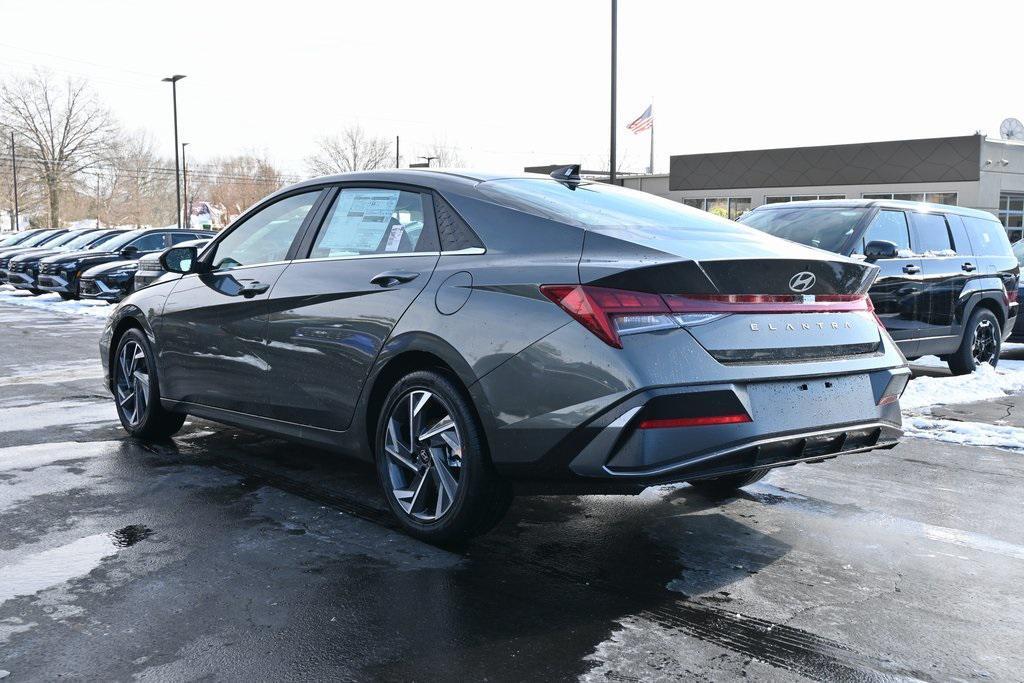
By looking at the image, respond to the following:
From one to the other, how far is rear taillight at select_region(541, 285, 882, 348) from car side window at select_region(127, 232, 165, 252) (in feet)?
66.6

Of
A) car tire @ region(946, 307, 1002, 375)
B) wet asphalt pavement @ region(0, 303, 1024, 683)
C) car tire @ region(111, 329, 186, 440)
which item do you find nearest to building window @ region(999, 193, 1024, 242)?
car tire @ region(946, 307, 1002, 375)

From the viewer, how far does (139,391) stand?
6352 millimetres

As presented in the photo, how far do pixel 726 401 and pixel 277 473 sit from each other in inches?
115

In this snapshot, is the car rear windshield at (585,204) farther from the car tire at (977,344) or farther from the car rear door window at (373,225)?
the car tire at (977,344)

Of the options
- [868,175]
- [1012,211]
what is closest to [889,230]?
[1012,211]

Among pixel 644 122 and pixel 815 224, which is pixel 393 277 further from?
pixel 644 122

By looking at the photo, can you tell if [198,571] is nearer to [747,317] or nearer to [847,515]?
[747,317]

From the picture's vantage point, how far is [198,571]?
384 centimetres

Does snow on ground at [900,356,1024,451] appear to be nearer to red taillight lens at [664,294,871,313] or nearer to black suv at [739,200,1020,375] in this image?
black suv at [739,200,1020,375]

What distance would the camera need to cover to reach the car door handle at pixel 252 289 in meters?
5.13

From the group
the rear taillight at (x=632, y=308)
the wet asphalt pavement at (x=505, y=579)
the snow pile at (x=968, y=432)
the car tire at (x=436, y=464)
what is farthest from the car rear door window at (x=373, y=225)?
the snow pile at (x=968, y=432)

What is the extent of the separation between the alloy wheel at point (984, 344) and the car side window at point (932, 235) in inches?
38.6

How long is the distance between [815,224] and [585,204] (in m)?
5.49

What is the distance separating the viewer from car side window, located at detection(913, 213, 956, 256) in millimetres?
9492
